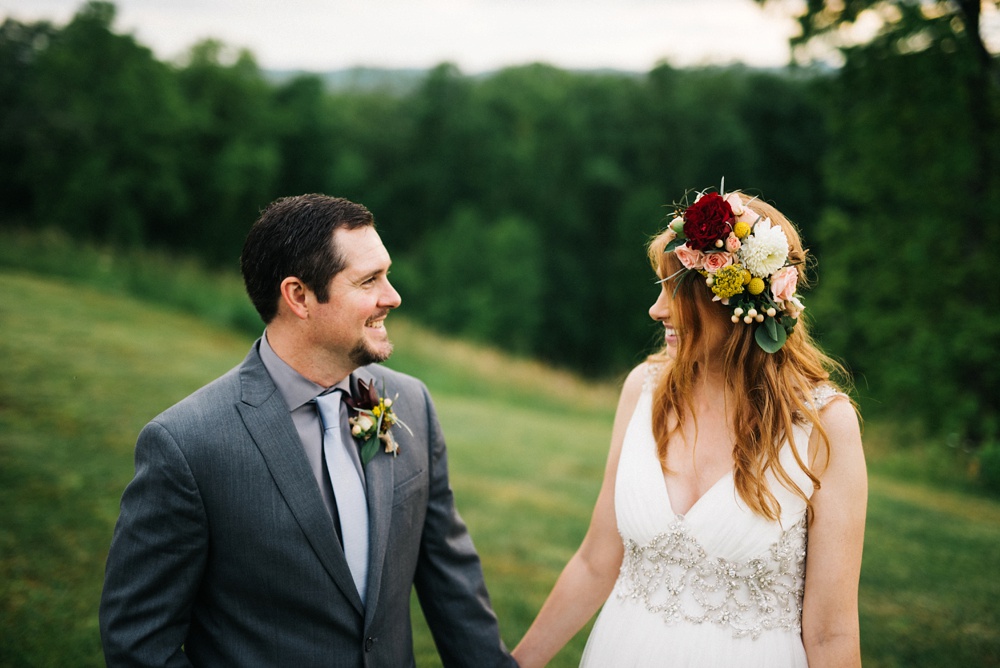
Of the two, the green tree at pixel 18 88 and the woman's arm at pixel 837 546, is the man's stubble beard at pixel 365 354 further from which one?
the green tree at pixel 18 88

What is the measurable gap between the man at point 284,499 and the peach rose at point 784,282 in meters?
1.38

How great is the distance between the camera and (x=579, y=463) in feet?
32.3

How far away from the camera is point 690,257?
2834mm

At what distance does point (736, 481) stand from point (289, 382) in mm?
1642

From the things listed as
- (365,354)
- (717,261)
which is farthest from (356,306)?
(717,261)

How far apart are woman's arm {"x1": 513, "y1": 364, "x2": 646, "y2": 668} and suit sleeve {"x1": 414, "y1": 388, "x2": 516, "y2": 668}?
0.47 feet

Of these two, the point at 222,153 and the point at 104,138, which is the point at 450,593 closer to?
the point at 104,138

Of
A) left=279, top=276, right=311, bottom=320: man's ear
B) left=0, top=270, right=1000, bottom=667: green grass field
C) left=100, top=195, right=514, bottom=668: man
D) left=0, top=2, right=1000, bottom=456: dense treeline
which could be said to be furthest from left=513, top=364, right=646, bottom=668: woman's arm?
left=0, top=2, right=1000, bottom=456: dense treeline

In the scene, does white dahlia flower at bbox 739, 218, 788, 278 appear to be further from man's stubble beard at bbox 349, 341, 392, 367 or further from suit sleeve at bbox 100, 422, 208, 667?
suit sleeve at bbox 100, 422, 208, 667

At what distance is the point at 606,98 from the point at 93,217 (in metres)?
25.2

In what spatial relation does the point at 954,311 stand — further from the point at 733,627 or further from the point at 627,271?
the point at 627,271

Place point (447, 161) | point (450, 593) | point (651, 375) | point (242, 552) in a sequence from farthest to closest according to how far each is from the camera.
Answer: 1. point (447, 161)
2. point (651, 375)
3. point (450, 593)
4. point (242, 552)

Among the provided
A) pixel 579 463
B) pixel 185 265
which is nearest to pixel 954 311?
pixel 579 463

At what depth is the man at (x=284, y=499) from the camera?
235 cm
